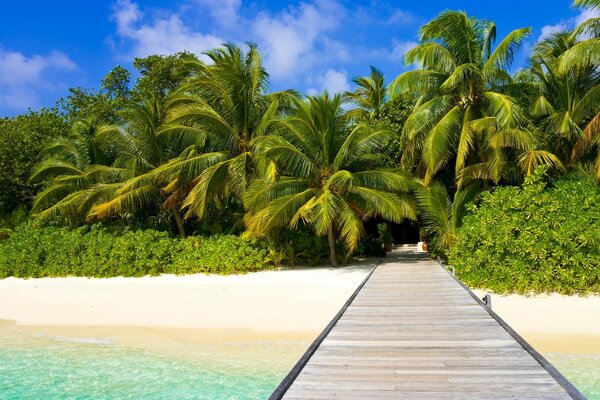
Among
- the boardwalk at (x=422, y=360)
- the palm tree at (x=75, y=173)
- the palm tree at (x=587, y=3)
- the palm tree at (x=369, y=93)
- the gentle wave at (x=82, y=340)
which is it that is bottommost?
the gentle wave at (x=82, y=340)

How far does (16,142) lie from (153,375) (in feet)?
60.1

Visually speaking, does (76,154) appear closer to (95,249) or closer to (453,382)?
(95,249)

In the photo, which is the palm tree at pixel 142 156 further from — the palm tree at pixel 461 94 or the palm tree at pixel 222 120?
the palm tree at pixel 461 94

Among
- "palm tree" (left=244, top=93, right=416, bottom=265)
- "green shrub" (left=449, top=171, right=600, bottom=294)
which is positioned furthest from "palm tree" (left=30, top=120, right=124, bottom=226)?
"green shrub" (left=449, top=171, right=600, bottom=294)

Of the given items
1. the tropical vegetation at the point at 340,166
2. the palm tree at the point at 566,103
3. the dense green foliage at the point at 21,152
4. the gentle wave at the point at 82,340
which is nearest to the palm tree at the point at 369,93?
the tropical vegetation at the point at 340,166

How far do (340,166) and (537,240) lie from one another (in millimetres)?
6185

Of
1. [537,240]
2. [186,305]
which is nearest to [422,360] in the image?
[537,240]

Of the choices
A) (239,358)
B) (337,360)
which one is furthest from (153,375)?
(337,360)

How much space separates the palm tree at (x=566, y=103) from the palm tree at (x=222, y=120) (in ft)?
27.2

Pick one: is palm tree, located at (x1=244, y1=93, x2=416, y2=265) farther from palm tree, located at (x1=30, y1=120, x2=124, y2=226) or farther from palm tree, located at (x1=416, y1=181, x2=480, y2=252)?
palm tree, located at (x1=30, y1=120, x2=124, y2=226)

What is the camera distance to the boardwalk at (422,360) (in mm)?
3814

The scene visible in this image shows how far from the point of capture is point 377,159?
15.3 m

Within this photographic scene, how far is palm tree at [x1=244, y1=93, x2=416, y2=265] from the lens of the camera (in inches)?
527

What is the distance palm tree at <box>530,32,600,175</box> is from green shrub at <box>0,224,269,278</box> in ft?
31.3
